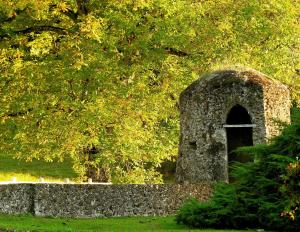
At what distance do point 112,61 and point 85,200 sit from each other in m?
8.66

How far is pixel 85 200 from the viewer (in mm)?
22500

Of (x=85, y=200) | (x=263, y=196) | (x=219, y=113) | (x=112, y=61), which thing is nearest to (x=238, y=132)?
(x=219, y=113)

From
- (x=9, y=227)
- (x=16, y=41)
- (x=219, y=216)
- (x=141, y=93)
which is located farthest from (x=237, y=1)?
(x=9, y=227)

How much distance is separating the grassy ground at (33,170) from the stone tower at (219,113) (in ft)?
73.1

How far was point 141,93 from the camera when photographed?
31125 millimetres

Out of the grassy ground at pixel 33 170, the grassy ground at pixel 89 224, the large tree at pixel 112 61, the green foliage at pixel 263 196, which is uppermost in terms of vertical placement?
the large tree at pixel 112 61

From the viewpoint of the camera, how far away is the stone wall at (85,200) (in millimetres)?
22172

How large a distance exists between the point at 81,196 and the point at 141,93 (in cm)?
949

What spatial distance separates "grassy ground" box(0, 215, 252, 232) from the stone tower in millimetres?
4173

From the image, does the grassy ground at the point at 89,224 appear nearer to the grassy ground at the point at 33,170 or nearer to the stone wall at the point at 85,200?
the stone wall at the point at 85,200

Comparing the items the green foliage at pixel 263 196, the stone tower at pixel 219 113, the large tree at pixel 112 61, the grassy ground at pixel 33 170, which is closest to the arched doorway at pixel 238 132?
the stone tower at pixel 219 113

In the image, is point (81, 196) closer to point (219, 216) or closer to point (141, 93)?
point (219, 216)

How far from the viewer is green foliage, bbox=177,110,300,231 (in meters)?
16.8

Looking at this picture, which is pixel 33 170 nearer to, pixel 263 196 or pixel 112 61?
pixel 112 61
